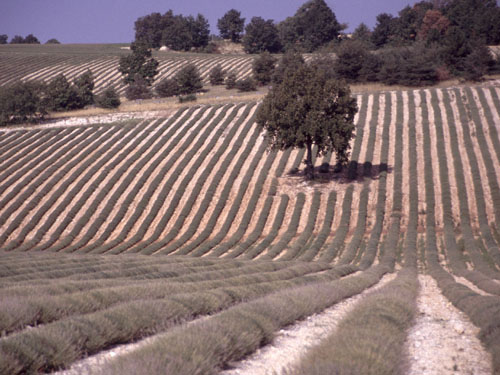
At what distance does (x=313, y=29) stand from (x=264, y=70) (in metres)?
63.4

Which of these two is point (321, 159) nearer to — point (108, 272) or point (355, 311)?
point (108, 272)

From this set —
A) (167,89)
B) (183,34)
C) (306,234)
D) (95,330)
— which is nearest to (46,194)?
(306,234)

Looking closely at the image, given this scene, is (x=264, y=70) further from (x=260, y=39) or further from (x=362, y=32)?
(x=362, y=32)

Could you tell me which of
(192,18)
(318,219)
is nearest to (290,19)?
(192,18)

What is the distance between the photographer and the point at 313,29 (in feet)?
436

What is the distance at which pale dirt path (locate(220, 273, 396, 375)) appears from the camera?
6.08m

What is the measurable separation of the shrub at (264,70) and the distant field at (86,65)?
5.86 metres

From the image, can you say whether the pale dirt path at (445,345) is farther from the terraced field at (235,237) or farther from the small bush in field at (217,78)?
the small bush in field at (217,78)

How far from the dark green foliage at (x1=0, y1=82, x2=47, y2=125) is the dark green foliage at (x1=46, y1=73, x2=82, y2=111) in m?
3.25

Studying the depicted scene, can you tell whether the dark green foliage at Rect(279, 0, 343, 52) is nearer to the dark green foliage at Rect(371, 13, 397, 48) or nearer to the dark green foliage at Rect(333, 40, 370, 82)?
the dark green foliage at Rect(371, 13, 397, 48)

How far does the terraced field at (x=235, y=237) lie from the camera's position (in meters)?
6.41

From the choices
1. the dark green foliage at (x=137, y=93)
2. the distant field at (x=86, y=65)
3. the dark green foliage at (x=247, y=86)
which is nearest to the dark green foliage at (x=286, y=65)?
the dark green foliage at (x=247, y=86)

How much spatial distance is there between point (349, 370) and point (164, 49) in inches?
5450

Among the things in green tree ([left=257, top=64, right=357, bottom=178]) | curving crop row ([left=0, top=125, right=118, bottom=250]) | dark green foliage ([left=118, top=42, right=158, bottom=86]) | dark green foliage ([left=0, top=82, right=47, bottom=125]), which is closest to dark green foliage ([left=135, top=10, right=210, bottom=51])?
Result: dark green foliage ([left=118, top=42, right=158, bottom=86])
